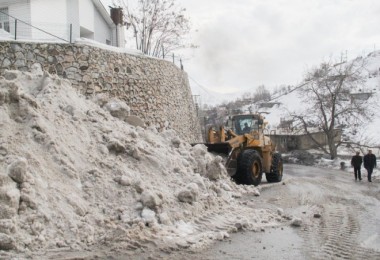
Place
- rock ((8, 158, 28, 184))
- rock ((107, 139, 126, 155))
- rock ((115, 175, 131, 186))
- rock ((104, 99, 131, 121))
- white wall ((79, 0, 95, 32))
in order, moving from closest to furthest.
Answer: rock ((8, 158, 28, 184)) → rock ((115, 175, 131, 186)) → rock ((107, 139, 126, 155)) → rock ((104, 99, 131, 121)) → white wall ((79, 0, 95, 32))

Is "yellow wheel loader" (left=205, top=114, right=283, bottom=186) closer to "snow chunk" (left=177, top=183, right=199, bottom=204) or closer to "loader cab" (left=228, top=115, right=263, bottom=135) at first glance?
"loader cab" (left=228, top=115, right=263, bottom=135)

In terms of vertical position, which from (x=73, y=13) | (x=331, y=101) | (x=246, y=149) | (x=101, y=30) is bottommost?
(x=246, y=149)

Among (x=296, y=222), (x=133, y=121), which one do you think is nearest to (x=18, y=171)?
(x=133, y=121)

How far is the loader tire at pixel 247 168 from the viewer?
12055mm

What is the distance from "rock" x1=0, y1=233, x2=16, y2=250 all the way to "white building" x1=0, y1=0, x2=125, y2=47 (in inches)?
348

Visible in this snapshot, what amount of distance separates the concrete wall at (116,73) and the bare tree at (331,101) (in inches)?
629

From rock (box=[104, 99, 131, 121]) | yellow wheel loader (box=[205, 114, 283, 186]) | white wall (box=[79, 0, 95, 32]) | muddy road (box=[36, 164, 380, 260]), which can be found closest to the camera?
muddy road (box=[36, 164, 380, 260])

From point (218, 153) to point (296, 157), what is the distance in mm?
18722

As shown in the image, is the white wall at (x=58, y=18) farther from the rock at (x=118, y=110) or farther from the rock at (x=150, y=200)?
the rock at (x=150, y=200)

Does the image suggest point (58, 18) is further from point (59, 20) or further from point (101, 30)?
point (101, 30)

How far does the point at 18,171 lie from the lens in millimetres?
6055

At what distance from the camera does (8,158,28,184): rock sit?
19.8 ft

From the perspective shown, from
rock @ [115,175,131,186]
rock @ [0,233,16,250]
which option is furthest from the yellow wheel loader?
rock @ [0,233,16,250]

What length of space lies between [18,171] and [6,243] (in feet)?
3.94
